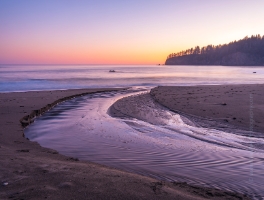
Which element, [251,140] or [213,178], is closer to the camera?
[213,178]

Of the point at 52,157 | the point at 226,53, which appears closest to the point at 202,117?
the point at 52,157

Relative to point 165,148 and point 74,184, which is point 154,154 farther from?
point 74,184

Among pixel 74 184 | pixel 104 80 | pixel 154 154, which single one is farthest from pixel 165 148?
pixel 104 80

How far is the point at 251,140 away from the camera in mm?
7969

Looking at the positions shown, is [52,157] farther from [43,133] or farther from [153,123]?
[153,123]

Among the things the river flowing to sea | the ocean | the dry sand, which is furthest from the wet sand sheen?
the ocean

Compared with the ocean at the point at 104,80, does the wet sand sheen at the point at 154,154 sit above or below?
below

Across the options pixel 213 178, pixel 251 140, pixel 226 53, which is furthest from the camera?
pixel 226 53

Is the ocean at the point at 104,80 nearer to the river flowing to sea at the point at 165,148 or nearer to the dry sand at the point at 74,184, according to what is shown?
the river flowing to sea at the point at 165,148

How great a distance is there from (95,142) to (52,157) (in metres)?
2.04

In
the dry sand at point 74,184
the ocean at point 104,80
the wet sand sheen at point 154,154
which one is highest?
the ocean at point 104,80

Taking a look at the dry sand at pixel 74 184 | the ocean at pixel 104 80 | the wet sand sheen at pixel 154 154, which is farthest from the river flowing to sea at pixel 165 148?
the ocean at pixel 104 80

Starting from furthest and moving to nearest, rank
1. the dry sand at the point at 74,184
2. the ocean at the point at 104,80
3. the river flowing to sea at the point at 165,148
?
the ocean at the point at 104,80 → the river flowing to sea at the point at 165,148 → the dry sand at the point at 74,184

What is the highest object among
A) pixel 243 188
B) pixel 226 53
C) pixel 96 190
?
pixel 226 53
